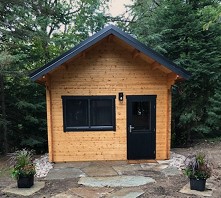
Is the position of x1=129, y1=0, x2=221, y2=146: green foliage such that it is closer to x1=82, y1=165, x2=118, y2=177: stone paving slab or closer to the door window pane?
the door window pane

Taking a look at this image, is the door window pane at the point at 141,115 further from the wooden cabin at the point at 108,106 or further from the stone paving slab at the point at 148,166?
the stone paving slab at the point at 148,166

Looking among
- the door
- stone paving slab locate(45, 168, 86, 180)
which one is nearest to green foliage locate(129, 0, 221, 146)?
the door

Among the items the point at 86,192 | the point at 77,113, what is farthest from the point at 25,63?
the point at 86,192

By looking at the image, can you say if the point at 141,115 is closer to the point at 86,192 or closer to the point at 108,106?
the point at 108,106

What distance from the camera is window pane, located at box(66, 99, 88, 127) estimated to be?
747 cm

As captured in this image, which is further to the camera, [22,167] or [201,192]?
[22,167]

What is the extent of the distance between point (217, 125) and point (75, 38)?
7.16 meters

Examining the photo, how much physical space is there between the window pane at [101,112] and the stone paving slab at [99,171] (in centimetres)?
126

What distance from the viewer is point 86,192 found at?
512cm

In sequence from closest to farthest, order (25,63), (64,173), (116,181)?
1. (116,181)
2. (64,173)
3. (25,63)

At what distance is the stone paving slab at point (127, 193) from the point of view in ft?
16.0

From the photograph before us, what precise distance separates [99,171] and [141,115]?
2.10 meters

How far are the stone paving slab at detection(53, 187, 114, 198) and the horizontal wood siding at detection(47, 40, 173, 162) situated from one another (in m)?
2.28

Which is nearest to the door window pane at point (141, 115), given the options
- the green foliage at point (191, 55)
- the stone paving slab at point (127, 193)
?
the green foliage at point (191, 55)
